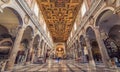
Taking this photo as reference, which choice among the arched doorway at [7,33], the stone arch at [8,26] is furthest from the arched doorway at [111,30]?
the arched doorway at [7,33]

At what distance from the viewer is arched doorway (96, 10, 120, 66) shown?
8.77 meters

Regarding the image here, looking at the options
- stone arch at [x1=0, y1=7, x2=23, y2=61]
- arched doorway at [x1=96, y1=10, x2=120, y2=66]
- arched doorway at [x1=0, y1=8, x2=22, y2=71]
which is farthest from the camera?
arched doorway at [x1=0, y1=8, x2=22, y2=71]

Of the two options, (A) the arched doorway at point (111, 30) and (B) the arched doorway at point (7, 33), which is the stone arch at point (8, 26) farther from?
(A) the arched doorway at point (111, 30)

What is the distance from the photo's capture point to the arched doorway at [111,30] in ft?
28.8

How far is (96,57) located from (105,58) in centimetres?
851

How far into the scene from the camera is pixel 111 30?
42.2 feet

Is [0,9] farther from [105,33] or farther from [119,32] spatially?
[119,32]

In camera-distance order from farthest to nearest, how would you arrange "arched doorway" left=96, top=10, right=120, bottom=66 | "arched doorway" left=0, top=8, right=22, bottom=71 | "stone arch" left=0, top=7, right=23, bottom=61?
1. "arched doorway" left=0, top=8, right=22, bottom=71
2. "stone arch" left=0, top=7, right=23, bottom=61
3. "arched doorway" left=96, top=10, right=120, bottom=66

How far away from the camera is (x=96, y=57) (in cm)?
1520

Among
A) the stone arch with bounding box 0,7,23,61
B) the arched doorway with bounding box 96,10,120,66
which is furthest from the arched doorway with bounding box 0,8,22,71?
the arched doorway with bounding box 96,10,120,66

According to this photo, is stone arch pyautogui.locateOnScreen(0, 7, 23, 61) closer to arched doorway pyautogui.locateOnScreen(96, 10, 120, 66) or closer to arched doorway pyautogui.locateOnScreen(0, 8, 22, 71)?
arched doorway pyautogui.locateOnScreen(0, 8, 22, 71)

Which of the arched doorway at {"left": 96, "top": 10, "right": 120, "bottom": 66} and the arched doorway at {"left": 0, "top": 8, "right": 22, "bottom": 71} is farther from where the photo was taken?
the arched doorway at {"left": 0, "top": 8, "right": 22, "bottom": 71}

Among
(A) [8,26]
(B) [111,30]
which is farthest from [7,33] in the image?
(B) [111,30]

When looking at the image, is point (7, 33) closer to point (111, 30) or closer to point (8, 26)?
point (8, 26)
